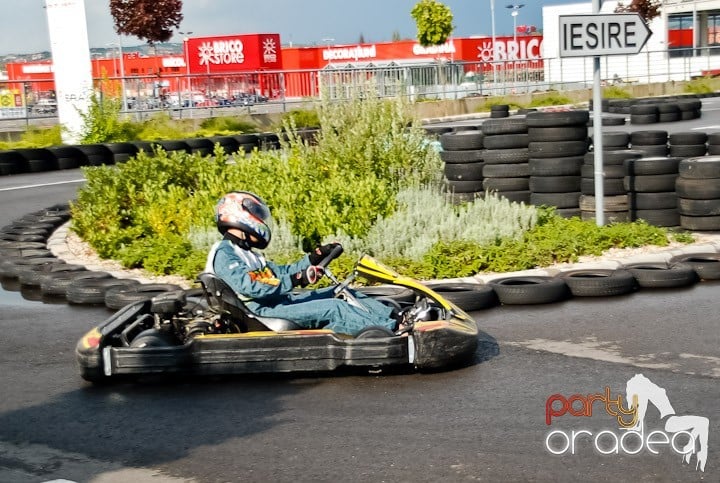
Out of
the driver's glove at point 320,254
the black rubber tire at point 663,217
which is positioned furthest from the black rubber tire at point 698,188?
the driver's glove at point 320,254

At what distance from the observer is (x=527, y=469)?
4.58 meters

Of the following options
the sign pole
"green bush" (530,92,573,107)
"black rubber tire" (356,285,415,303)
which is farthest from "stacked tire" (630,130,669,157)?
"green bush" (530,92,573,107)

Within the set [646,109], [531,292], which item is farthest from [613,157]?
[646,109]

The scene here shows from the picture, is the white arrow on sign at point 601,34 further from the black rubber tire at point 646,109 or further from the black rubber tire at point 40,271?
the black rubber tire at point 646,109

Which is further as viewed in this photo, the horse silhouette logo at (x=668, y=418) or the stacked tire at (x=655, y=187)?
the stacked tire at (x=655, y=187)

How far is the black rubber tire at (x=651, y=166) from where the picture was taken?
10.2 metres

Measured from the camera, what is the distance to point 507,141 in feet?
37.1

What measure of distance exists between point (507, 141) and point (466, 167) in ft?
2.35

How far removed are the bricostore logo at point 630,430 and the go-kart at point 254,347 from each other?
841 mm

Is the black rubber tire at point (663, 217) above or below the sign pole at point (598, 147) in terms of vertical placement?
below

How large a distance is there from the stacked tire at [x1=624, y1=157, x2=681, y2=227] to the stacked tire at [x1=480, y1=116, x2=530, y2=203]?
1.28 meters

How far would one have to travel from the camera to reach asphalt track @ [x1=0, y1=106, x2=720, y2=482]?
471cm

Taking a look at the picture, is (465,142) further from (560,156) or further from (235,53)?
(235,53)

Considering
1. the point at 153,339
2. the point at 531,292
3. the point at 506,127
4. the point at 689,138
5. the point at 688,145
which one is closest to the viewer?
the point at 153,339
